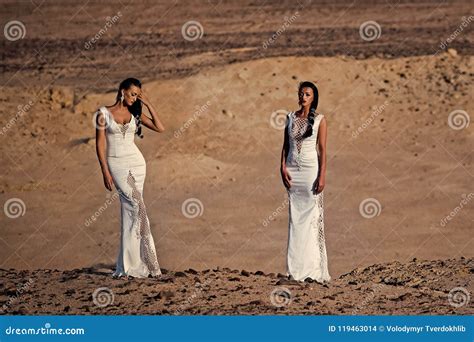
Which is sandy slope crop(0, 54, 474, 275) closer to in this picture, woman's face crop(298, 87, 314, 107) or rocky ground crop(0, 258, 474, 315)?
rocky ground crop(0, 258, 474, 315)

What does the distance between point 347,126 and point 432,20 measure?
13.0 metres

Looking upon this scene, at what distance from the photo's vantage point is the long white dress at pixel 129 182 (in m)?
14.9

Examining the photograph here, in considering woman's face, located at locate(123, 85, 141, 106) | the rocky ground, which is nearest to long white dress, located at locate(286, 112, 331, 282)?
the rocky ground

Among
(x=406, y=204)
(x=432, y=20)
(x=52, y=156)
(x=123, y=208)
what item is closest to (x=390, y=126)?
(x=406, y=204)

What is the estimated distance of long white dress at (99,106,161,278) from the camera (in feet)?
48.9

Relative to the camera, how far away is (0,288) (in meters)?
15.5

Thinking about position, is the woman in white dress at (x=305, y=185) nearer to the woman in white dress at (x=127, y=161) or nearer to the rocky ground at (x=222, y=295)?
the rocky ground at (x=222, y=295)

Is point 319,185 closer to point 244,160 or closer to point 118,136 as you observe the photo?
point 118,136

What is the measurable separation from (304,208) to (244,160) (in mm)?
8389

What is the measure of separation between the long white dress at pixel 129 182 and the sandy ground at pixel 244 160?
669 mm

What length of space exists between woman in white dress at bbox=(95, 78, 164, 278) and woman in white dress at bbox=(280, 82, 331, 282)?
1540 millimetres

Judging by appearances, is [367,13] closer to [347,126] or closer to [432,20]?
[432,20]

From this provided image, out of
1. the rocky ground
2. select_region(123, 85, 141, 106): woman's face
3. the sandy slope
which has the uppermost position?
the sandy slope

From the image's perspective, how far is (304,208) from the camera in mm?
15031
